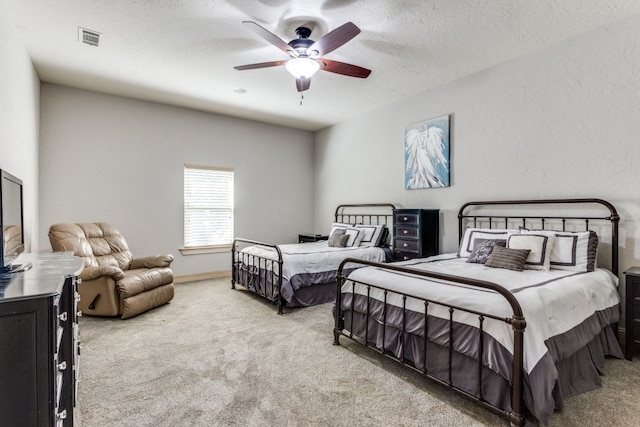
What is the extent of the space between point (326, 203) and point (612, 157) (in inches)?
172

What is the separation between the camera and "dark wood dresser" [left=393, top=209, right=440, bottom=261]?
4152 mm

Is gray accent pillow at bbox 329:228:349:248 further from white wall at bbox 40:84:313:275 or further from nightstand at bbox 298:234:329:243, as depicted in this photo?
white wall at bbox 40:84:313:275

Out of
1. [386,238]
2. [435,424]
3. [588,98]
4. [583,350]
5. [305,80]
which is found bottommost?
[435,424]

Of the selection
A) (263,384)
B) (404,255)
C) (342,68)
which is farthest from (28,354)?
(404,255)

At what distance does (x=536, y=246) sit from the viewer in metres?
2.90

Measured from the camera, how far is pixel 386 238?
200 inches

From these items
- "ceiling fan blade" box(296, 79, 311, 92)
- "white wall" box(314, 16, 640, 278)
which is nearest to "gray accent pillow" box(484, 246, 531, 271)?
"white wall" box(314, 16, 640, 278)

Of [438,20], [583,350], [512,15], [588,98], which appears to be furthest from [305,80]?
[583,350]

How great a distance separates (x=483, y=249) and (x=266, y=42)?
115 inches

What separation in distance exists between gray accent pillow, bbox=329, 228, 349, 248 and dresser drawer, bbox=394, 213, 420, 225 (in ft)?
2.63

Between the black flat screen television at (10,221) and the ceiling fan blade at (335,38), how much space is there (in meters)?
2.23

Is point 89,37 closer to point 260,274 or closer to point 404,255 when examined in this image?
point 260,274

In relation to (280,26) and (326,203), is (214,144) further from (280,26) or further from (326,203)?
(280,26)

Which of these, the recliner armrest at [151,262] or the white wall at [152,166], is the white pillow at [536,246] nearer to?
the recliner armrest at [151,262]
